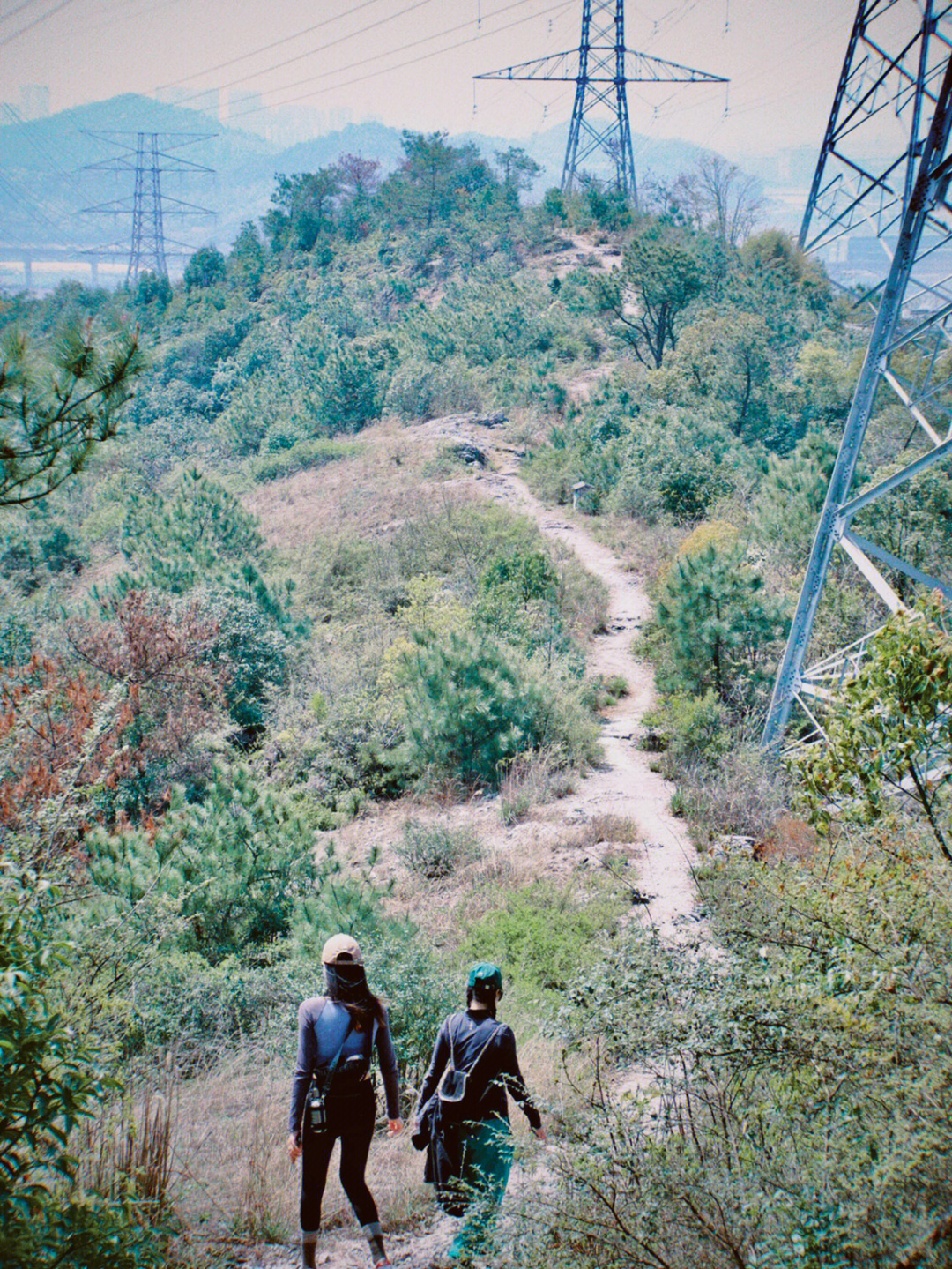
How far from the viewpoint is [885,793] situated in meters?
3.54

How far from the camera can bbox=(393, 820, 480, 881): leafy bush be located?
23.9 ft

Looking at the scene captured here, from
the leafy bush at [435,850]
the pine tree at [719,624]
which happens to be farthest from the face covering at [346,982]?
the pine tree at [719,624]

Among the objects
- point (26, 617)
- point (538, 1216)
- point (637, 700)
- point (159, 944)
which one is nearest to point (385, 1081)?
point (538, 1216)

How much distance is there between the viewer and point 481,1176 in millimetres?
2857

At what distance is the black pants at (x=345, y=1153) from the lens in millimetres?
2902

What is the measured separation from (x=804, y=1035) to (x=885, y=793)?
1138 millimetres

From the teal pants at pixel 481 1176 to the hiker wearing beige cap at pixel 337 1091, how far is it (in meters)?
0.37

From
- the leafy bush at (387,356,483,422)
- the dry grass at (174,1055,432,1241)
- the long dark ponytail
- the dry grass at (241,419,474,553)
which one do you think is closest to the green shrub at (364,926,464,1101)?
the dry grass at (174,1055,432,1241)

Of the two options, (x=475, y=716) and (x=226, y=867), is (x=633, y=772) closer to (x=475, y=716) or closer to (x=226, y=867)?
(x=475, y=716)

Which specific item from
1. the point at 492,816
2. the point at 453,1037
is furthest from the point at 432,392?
the point at 453,1037

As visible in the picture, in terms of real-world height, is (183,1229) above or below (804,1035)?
below

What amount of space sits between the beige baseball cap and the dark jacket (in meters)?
0.44

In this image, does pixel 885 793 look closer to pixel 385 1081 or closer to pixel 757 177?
pixel 385 1081

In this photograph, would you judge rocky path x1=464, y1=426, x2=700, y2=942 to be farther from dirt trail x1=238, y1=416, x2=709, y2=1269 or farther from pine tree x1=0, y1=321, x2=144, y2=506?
pine tree x1=0, y1=321, x2=144, y2=506
